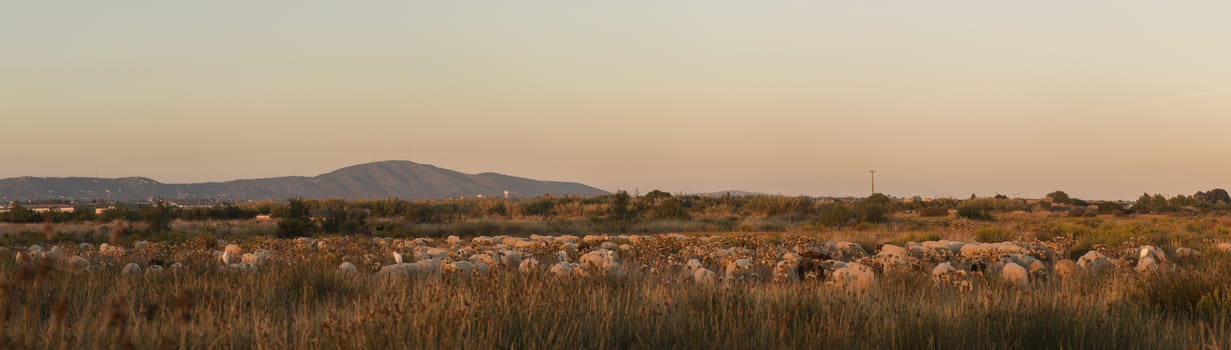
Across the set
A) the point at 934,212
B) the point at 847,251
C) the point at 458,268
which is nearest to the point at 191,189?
the point at 934,212

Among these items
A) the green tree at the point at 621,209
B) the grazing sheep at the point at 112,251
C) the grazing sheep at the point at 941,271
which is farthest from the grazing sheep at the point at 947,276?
the green tree at the point at 621,209

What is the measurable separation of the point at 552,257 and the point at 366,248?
3989 mm

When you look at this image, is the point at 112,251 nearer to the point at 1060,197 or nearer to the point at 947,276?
the point at 947,276

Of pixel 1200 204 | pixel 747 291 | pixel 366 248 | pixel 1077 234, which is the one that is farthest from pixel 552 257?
pixel 1200 204

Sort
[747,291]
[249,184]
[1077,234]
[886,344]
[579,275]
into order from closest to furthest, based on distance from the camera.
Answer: [886,344]
[747,291]
[579,275]
[1077,234]
[249,184]

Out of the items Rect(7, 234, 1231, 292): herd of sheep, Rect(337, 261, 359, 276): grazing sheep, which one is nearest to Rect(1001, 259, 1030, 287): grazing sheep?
Rect(7, 234, 1231, 292): herd of sheep

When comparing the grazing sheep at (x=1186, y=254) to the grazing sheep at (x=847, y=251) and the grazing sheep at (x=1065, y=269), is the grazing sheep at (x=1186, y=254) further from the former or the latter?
the grazing sheep at (x=847, y=251)

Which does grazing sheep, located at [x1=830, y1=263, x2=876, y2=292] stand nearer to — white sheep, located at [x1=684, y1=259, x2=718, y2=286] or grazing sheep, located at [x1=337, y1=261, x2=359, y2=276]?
white sheep, located at [x1=684, y1=259, x2=718, y2=286]

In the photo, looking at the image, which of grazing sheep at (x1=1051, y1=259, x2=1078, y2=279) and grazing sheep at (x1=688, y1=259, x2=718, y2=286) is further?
grazing sheep at (x1=1051, y1=259, x2=1078, y2=279)

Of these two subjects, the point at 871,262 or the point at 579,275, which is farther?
the point at 871,262

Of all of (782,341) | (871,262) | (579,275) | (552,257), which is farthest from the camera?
(552,257)

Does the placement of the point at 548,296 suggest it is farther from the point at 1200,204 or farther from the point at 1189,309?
the point at 1200,204

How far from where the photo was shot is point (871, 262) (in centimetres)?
1121

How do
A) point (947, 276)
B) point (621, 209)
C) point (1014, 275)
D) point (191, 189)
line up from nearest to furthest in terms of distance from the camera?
point (947, 276)
point (1014, 275)
point (621, 209)
point (191, 189)
